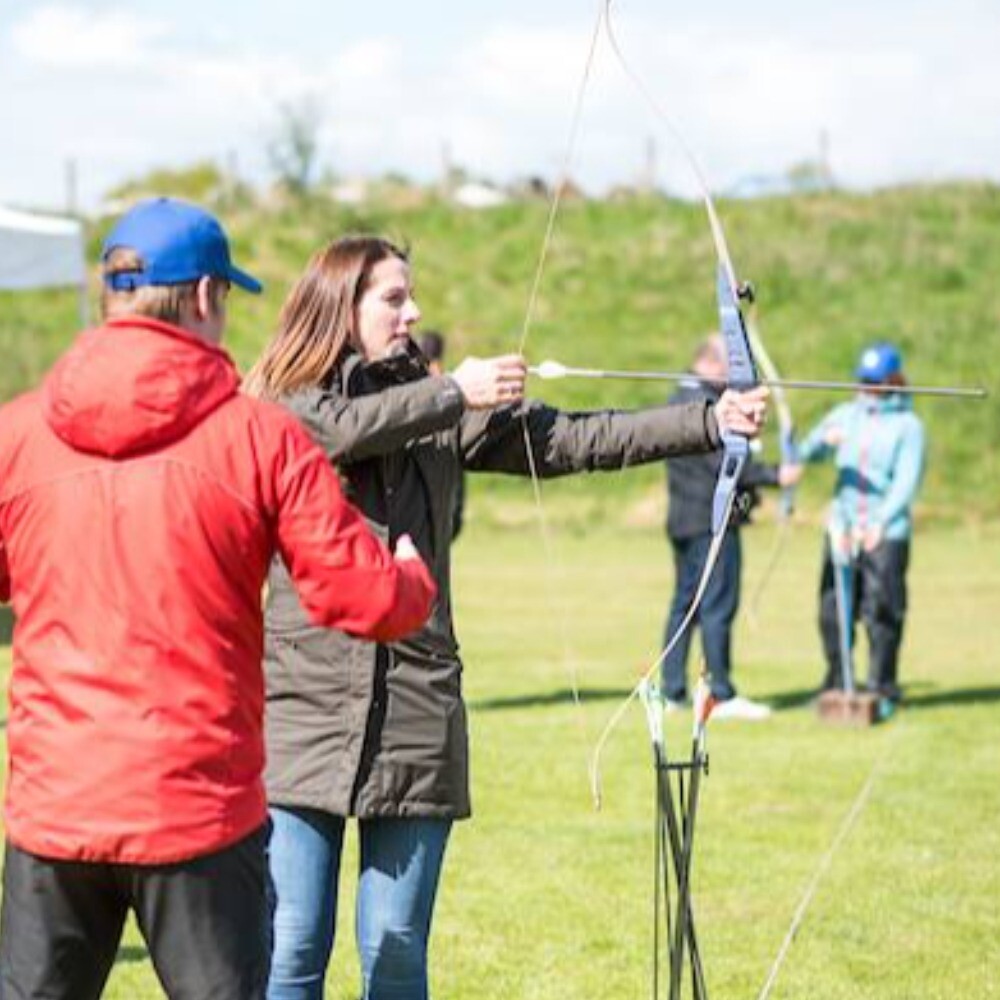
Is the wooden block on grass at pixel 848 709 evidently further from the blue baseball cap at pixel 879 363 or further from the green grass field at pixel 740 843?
the blue baseball cap at pixel 879 363

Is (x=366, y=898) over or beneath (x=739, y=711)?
over

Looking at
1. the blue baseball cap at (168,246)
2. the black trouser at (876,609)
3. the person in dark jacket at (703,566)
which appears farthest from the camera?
the black trouser at (876,609)

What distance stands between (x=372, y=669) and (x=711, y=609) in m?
7.67

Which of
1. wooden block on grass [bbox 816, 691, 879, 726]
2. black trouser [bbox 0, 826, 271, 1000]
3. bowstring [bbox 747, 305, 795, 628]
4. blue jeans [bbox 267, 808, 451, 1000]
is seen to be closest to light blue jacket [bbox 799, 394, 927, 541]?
bowstring [bbox 747, 305, 795, 628]

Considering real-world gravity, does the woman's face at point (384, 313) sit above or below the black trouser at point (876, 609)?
above

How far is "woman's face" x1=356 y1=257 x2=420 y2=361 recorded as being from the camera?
15.3 feet

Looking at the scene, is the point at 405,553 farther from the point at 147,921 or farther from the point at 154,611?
the point at 147,921

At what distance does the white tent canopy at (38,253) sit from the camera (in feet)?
50.4

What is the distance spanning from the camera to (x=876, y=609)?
12461 millimetres

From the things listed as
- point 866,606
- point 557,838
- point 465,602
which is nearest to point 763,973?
point 557,838

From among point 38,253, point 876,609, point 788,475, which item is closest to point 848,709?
point 876,609

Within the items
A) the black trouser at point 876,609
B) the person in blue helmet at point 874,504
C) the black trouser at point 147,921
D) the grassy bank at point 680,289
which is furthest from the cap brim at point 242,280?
the grassy bank at point 680,289

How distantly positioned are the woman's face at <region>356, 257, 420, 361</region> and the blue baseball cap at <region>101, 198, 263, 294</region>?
923mm

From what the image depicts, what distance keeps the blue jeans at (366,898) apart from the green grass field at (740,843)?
1.87 meters
